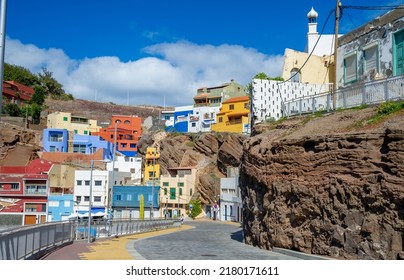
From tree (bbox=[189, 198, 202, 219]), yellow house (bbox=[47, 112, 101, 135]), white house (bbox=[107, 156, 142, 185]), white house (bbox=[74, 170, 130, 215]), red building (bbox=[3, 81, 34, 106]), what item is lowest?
tree (bbox=[189, 198, 202, 219])

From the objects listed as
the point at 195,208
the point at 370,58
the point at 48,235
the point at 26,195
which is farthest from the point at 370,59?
the point at 195,208

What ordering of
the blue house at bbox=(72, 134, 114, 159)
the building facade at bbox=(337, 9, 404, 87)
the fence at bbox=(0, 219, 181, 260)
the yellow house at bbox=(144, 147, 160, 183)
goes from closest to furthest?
the fence at bbox=(0, 219, 181, 260), the building facade at bbox=(337, 9, 404, 87), the yellow house at bbox=(144, 147, 160, 183), the blue house at bbox=(72, 134, 114, 159)

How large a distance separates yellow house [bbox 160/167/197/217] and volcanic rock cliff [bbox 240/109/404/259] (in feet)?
157

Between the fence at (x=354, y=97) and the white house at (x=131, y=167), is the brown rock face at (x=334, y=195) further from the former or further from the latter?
the white house at (x=131, y=167)

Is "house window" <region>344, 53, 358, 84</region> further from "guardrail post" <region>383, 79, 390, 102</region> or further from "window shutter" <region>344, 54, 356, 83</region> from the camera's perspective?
"guardrail post" <region>383, 79, 390, 102</region>

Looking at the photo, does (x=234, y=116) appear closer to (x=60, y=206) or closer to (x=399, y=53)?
(x=60, y=206)

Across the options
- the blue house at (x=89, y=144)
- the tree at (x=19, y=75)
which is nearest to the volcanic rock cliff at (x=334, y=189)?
the blue house at (x=89, y=144)

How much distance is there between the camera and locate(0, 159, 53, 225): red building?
5594 cm

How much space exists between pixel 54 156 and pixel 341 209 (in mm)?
60472

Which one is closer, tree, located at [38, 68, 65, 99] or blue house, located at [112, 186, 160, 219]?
blue house, located at [112, 186, 160, 219]

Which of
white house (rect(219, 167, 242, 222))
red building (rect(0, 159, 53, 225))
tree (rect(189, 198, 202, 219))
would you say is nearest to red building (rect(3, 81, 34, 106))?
red building (rect(0, 159, 53, 225))

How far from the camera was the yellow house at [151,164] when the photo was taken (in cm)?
7591

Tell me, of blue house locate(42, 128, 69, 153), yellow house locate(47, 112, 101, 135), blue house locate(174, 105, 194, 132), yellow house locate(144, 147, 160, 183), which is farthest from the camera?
yellow house locate(47, 112, 101, 135)

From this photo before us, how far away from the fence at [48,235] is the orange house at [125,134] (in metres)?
52.7
